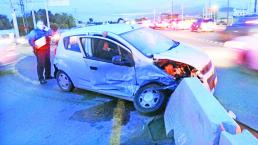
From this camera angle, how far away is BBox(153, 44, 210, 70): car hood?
19.4ft

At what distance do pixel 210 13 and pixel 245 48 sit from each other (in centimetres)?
5376

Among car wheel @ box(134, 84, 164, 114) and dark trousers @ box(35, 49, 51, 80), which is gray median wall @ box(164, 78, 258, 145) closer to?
car wheel @ box(134, 84, 164, 114)

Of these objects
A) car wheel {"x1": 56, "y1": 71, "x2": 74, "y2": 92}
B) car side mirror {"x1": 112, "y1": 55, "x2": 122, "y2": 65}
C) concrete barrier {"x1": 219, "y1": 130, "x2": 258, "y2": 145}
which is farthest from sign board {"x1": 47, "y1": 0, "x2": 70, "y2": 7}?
concrete barrier {"x1": 219, "y1": 130, "x2": 258, "y2": 145}

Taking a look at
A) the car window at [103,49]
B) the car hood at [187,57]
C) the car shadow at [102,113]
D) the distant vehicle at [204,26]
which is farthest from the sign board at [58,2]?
the car hood at [187,57]

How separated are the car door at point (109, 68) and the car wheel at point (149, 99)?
0.90ft

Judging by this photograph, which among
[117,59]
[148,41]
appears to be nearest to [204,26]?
[148,41]

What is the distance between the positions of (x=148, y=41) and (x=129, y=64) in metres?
0.89

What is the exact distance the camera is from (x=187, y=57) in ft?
20.0

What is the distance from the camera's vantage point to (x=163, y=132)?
16.5ft

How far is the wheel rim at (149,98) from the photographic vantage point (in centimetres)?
589

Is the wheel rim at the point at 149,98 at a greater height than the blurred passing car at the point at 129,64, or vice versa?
the blurred passing car at the point at 129,64

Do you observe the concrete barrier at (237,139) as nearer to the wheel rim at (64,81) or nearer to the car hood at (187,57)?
the car hood at (187,57)

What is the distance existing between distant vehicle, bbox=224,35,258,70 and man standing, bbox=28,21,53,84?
5.52m

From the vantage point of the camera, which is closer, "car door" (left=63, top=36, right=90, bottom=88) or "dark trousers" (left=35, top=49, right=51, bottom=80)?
"car door" (left=63, top=36, right=90, bottom=88)
